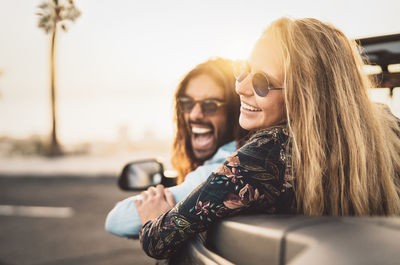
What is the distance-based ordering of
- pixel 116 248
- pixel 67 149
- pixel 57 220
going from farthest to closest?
pixel 67 149
pixel 57 220
pixel 116 248

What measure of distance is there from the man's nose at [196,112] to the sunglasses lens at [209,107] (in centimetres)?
3

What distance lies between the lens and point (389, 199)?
5.32 feet

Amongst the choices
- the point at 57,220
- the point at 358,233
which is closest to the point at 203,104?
the point at 358,233

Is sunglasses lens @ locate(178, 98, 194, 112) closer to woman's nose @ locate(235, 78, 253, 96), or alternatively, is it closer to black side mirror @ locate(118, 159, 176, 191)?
black side mirror @ locate(118, 159, 176, 191)

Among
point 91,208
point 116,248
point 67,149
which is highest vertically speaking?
point 116,248

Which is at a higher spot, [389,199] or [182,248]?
[389,199]

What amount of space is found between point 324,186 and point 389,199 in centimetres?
28

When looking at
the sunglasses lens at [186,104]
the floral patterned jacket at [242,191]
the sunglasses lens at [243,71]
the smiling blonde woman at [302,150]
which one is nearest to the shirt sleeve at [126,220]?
the smiling blonde woman at [302,150]

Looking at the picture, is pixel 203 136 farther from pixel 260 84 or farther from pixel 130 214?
pixel 260 84

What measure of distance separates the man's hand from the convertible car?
0.85 feet

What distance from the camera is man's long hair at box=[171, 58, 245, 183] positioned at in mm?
3020

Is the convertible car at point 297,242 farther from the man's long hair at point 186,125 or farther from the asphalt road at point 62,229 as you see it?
the asphalt road at point 62,229

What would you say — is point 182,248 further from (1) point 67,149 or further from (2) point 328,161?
(1) point 67,149

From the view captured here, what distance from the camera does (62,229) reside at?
26.1 ft
